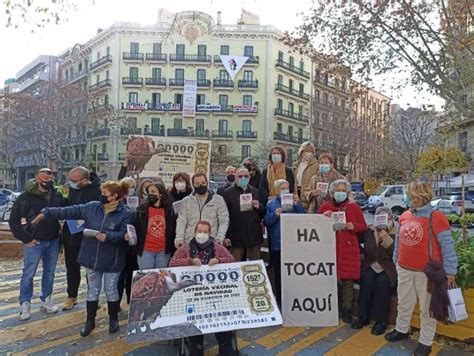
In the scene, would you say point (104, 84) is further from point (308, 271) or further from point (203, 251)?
point (203, 251)

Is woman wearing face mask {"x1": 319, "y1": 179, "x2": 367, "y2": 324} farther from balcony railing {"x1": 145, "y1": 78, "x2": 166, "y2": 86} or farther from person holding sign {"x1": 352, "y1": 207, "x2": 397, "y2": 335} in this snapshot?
balcony railing {"x1": 145, "y1": 78, "x2": 166, "y2": 86}

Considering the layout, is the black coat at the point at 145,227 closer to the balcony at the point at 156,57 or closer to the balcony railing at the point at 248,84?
the balcony railing at the point at 248,84

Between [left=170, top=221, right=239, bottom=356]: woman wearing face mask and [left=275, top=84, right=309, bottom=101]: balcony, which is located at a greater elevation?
[left=275, top=84, right=309, bottom=101]: balcony

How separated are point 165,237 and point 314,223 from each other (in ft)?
5.81

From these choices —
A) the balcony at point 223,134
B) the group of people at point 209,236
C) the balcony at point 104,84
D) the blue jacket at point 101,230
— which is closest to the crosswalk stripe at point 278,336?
the group of people at point 209,236

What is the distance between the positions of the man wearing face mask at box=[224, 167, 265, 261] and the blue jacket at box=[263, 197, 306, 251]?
4.2 inches

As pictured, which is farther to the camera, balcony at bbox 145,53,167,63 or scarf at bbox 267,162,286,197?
balcony at bbox 145,53,167,63

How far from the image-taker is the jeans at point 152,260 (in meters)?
4.86

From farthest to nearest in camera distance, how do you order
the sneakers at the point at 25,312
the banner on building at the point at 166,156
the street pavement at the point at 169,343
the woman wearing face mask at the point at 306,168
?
1. the banner on building at the point at 166,156
2. the woman wearing face mask at the point at 306,168
3. the sneakers at the point at 25,312
4. the street pavement at the point at 169,343

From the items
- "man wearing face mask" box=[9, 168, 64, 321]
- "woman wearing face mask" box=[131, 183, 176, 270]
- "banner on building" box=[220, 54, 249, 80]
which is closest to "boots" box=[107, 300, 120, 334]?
"woman wearing face mask" box=[131, 183, 176, 270]

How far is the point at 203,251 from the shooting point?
4.35 m

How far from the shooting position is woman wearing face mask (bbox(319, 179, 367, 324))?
521 centimetres

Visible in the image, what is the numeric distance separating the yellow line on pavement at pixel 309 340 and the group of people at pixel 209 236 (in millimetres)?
375

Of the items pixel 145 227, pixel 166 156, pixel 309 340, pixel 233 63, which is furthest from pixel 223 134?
pixel 309 340
